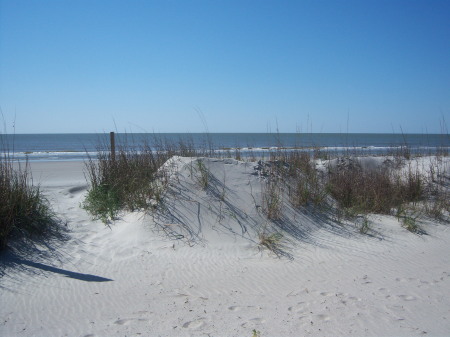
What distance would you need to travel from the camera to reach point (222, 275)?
4551 mm

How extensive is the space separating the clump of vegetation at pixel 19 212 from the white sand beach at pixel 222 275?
38 cm

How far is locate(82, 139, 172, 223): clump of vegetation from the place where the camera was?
256 inches

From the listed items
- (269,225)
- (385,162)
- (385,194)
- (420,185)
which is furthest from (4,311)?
(385,162)

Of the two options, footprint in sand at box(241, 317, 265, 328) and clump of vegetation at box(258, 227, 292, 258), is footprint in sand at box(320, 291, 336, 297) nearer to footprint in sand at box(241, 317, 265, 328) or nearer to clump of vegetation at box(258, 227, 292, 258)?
footprint in sand at box(241, 317, 265, 328)

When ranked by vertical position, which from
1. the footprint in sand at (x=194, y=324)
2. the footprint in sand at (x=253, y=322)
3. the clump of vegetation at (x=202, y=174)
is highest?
the clump of vegetation at (x=202, y=174)

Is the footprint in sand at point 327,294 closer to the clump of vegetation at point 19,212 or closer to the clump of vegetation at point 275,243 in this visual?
the clump of vegetation at point 275,243

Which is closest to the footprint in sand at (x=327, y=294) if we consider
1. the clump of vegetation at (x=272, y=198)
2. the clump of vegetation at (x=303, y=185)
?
the clump of vegetation at (x=272, y=198)

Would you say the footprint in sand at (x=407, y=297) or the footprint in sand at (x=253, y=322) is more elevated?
the footprint in sand at (x=253, y=322)

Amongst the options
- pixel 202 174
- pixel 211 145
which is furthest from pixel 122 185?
pixel 211 145

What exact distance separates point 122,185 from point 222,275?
3462 mm

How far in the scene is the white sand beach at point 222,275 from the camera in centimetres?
336

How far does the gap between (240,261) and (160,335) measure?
2031mm

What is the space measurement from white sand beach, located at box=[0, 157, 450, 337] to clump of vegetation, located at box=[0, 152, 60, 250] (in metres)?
0.38

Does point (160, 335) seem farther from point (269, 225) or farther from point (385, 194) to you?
point (385, 194)
